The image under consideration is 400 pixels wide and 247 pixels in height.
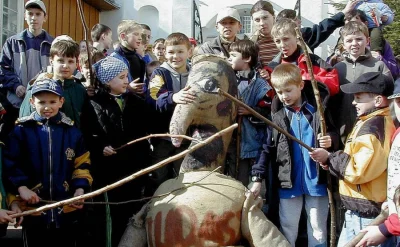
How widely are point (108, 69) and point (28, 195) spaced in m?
1.22

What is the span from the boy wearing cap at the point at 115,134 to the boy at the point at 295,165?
3.30ft

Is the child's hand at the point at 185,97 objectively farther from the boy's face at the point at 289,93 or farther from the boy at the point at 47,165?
the boy at the point at 47,165

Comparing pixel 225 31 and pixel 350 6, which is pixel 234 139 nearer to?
pixel 225 31

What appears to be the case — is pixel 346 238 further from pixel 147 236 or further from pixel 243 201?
pixel 147 236

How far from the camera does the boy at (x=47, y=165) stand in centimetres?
377

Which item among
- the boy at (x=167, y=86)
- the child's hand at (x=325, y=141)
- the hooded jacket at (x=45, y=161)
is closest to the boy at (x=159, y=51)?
the boy at (x=167, y=86)

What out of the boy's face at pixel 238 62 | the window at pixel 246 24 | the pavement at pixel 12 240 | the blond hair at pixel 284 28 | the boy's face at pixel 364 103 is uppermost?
the window at pixel 246 24

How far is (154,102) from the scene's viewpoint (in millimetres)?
4410

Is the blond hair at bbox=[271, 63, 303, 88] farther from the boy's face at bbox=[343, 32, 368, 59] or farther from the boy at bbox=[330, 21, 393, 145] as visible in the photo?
the boy's face at bbox=[343, 32, 368, 59]

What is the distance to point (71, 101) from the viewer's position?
4.34m

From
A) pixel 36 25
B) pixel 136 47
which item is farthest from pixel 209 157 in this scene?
pixel 36 25

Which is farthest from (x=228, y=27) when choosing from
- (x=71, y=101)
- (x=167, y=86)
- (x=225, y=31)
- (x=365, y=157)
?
(x=365, y=157)

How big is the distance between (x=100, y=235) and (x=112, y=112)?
38.1 inches

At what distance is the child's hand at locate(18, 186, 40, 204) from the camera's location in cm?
360
